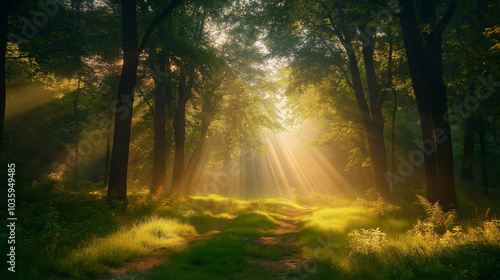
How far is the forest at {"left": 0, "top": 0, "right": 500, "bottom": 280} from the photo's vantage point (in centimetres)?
543

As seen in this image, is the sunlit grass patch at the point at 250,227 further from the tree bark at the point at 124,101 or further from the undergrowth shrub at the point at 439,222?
the undergrowth shrub at the point at 439,222

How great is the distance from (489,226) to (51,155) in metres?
39.3

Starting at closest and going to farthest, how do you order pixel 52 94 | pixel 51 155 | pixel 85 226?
pixel 85 226
pixel 52 94
pixel 51 155

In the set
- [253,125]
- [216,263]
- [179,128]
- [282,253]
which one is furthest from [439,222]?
[253,125]

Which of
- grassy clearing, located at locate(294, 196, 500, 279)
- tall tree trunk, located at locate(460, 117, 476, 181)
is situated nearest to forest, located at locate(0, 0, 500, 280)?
grassy clearing, located at locate(294, 196, 500, 279)

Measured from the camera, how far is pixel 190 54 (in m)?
11.7

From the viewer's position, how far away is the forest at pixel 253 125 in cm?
543

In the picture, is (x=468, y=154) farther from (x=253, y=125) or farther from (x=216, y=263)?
(x=216, y=263)

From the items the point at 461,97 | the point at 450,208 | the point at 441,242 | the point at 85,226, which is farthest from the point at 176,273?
the point at 461,97

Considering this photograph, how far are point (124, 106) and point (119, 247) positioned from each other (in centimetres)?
533

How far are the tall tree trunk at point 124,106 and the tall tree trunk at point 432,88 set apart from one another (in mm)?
9932

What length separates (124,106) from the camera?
30.7 feet

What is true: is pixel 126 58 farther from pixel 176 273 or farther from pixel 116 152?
pixel 176 273

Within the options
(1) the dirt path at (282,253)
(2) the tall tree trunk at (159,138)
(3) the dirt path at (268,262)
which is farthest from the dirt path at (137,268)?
(2) the tall tree trunk at (159,138)
